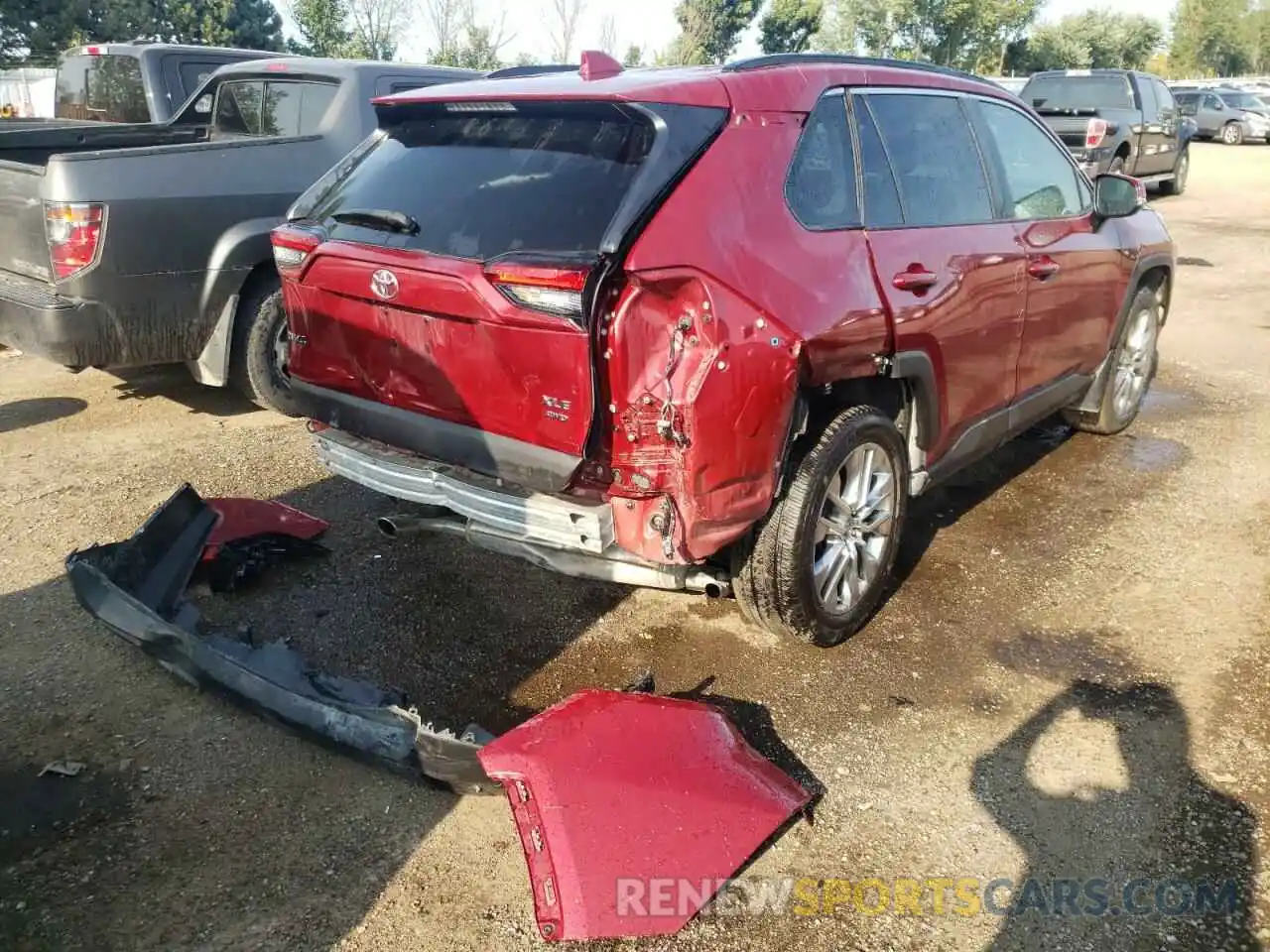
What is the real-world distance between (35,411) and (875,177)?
200 inches

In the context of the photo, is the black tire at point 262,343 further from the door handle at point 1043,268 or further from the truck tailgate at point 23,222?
the door handle at point 1043,268

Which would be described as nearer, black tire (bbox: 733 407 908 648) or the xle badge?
the xle badge

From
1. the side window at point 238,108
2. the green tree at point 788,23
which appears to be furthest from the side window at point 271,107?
the green tree at point 788,23

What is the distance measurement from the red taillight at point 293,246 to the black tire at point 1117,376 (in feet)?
13.4

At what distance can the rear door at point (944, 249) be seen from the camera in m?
3.45

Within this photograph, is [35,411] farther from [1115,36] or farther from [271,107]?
[1115,36]

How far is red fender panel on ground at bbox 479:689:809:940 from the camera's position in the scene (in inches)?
91.8

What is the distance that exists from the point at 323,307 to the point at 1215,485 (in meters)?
4.36

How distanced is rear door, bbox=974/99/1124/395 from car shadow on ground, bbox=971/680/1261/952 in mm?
1871

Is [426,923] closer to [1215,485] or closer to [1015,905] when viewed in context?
[1015,905]

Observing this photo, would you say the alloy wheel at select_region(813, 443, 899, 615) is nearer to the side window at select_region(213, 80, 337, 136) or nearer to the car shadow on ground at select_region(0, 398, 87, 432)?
the side window at select_region(213, 80, 337, 136)

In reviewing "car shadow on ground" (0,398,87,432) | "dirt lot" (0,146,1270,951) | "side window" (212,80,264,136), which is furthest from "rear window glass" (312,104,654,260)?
"side window" (212,80,264,136)

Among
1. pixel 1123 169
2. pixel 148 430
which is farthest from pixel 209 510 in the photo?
pixel 1123 169

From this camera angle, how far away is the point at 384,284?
3113 millimetres
